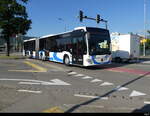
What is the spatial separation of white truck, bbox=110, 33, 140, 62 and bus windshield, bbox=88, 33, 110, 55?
24.3 ft

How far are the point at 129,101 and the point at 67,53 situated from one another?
12.9 metres

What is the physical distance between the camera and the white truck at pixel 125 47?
25109 mm

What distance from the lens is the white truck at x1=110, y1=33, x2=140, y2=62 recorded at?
82.4ft

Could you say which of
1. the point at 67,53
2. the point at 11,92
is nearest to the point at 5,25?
the point at 67,53

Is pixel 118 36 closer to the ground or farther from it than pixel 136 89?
farther from it

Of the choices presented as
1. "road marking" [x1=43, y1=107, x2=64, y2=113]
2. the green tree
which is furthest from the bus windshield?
the green tree

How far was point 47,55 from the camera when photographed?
81.9 feet

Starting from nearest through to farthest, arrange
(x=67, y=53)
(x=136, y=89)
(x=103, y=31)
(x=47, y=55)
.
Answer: (x=136, y=89) → (x=103, y=31) → (x=67, y=53) → (x=47, y=55)

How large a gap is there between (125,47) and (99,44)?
8.45 meters

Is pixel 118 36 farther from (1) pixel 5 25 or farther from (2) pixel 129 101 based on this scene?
(2) pixel 129 101

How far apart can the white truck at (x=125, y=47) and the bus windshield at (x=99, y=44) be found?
742cm

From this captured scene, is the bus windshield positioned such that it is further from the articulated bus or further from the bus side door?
the bus side door

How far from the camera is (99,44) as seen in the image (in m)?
17.7

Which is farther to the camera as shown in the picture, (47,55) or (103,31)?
(47,55)
